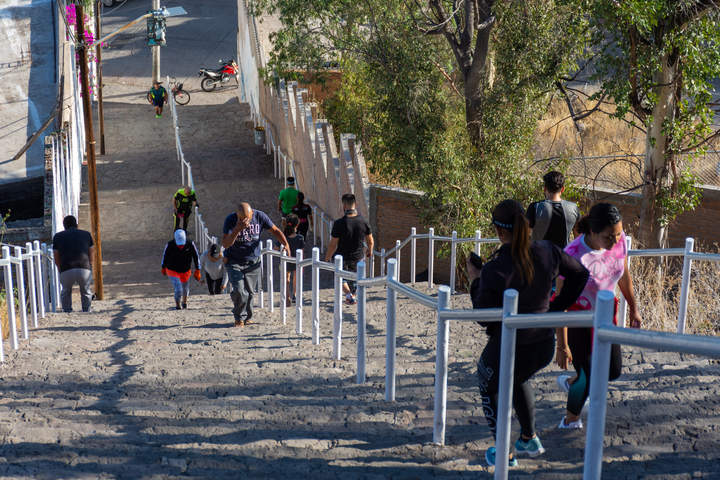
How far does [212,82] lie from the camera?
32188 mm

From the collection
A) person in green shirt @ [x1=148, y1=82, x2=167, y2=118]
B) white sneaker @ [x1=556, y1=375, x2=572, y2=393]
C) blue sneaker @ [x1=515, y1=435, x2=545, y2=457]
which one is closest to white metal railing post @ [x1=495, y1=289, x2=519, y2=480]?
blue sneaker @ [x1=515, y1=435, x2=545, y2=457]

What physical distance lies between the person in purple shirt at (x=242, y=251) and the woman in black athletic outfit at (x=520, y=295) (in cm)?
498

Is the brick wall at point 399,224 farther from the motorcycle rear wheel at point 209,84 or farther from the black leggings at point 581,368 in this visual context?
the motorcycle rear wheel at point 209,84

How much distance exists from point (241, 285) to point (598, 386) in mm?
6414

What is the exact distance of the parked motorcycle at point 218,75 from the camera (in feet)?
105

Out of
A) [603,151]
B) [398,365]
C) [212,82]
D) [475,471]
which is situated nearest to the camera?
[475,471]

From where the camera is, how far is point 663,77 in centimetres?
1280

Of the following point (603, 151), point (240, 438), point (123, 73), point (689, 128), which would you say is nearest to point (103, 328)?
point (240, 438)

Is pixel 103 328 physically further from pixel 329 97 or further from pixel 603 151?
pixel 603 151

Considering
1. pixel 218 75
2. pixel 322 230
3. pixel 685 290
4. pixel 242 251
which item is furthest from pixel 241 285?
pixel 218 75

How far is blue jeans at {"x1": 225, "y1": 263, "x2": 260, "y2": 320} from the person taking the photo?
9.15m

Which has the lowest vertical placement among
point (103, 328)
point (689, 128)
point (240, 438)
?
point (103, 328)

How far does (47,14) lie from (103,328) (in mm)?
23846

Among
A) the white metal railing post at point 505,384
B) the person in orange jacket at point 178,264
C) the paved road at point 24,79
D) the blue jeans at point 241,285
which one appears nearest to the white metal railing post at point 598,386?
the white metal railing post at point 505,384
